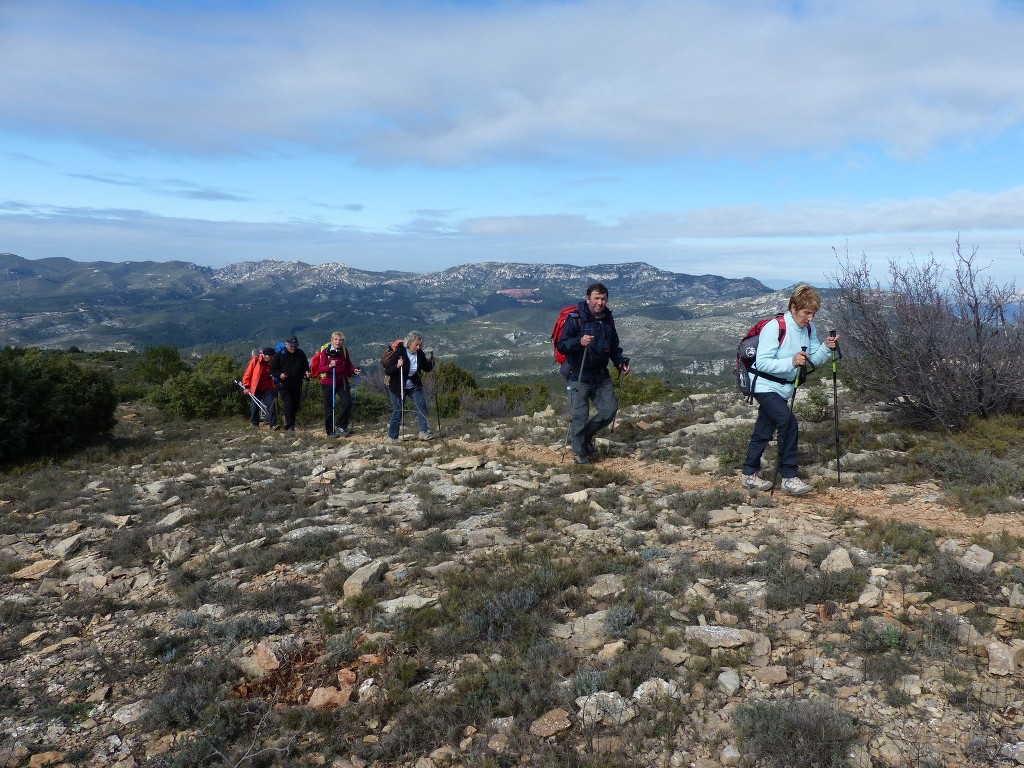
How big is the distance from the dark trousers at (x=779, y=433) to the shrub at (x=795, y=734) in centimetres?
438

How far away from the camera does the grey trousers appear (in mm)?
9578

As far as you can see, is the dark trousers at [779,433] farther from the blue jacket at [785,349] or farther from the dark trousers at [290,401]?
the dark trousers at [290,401]

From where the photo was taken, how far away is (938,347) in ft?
31.4

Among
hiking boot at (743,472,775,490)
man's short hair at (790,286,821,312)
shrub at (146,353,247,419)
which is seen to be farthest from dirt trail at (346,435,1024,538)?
shrub at (146,353,247,419)

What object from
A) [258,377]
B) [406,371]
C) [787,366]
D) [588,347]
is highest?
[588,347]

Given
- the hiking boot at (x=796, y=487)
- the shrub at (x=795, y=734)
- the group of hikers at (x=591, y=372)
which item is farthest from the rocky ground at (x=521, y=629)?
the group of hikers at (x=591, y=372)

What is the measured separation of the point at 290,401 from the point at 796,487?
496 inches

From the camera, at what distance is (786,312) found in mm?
7453

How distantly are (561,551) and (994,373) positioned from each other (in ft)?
25.6

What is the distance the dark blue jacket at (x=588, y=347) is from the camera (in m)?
9.32

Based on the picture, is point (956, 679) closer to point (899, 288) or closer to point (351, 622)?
point (351, 622)

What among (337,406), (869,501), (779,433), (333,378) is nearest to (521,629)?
(779,433)

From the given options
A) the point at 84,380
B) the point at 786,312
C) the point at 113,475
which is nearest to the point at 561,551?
the point at 786,312

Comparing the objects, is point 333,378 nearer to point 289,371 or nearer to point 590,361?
point 289,371
